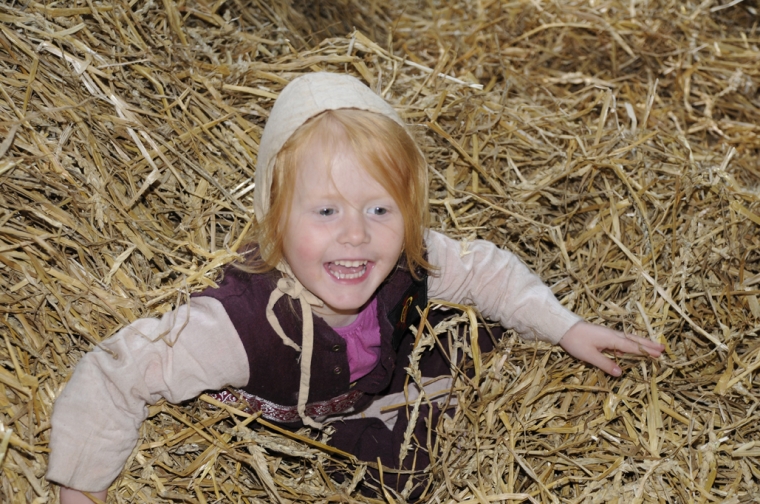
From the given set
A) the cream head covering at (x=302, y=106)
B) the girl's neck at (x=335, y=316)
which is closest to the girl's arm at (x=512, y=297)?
the girl's neck at (x=335, y=316)

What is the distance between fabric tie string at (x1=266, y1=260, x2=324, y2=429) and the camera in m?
2.15

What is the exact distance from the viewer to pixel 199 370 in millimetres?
2051

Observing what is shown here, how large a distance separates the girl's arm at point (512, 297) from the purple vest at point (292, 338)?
0.18 m

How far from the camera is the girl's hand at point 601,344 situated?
7.75 feet

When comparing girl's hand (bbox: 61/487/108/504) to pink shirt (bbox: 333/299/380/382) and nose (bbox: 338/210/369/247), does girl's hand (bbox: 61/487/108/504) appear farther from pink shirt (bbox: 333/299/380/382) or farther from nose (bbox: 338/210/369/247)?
nose (bbox: 338/210/369/247)

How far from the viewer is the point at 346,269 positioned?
214 centimetres

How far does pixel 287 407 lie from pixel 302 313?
1.07 feet

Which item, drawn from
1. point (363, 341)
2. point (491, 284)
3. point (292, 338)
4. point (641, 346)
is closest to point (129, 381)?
point (292, 338)

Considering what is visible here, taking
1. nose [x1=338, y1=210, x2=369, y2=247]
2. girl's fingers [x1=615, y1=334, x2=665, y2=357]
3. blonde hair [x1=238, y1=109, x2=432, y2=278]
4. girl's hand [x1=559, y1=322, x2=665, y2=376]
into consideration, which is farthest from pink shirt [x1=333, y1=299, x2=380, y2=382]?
girl's fingers [x1=615, y1=334, x2=665, y2=357]

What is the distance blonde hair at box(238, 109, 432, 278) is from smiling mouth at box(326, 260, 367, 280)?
17cm

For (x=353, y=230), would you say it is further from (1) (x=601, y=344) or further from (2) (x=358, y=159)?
(1) (x=601, y=344)

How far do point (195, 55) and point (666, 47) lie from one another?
2.41m

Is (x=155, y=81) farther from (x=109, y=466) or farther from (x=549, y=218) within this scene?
(x=549, y=218)

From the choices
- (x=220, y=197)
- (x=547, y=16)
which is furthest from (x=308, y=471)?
(x=547, y=16)
